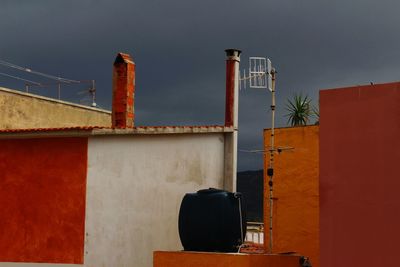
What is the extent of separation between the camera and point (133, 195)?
19.3 m

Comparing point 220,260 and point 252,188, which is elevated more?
point 252,188

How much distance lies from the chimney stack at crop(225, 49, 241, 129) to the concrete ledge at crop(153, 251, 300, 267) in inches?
205

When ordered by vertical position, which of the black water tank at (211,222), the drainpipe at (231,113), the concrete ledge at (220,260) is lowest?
the concrete ledge at (220,260)

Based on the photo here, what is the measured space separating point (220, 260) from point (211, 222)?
1.31 meters

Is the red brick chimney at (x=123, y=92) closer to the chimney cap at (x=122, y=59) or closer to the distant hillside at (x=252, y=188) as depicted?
the chimney cap at (x=122, y=59)

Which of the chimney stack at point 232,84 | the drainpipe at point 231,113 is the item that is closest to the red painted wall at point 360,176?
the drainpipe at point 231,113

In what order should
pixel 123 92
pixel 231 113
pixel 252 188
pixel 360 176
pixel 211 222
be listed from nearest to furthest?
1. pixel 360 176
2. pixel 211 222
3. pixel 231 113
4. pixel 123 92
5. pixel 252 188

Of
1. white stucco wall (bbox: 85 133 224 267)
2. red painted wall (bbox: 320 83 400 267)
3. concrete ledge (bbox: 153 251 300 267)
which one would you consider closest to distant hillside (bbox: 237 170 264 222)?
white stucco wall (bbox: 85 133 224 267)

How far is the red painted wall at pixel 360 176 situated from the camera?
13516 mm

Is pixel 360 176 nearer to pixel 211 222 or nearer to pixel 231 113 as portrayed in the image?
pixel 211 222

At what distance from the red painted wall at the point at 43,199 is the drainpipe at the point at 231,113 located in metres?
4.24

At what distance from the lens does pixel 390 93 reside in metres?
13.5

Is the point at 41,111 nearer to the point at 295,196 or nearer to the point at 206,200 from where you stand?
the point at 295,196

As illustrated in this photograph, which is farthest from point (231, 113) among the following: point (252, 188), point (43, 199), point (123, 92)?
point (252, 188)
